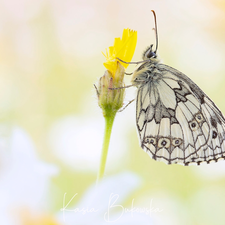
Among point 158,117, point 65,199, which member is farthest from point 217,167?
point 65,199

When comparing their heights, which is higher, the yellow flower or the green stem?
the yellow flower

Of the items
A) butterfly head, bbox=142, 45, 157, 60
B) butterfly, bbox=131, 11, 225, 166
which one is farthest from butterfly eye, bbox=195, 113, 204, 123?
butterfly head, bbox=142, 45, 157, 60

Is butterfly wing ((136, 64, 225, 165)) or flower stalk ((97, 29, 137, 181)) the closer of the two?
flower stalk ((97, 29, 137, 181))

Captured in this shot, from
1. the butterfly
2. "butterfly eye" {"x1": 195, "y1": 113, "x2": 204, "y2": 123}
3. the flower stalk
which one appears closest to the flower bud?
the flower stalk

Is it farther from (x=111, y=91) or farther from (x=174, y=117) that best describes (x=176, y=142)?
(x=111, y=91)

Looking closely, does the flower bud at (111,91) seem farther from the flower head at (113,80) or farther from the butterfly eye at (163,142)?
the butterfly eye at (163,142)

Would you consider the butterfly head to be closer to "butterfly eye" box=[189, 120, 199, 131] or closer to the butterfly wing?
the butterfly wing

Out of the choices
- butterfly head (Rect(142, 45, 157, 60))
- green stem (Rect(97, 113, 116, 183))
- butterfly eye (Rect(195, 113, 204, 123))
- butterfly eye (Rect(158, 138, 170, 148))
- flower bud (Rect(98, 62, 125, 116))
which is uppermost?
butterfly head (Rect(142, 45, 157, 60))
